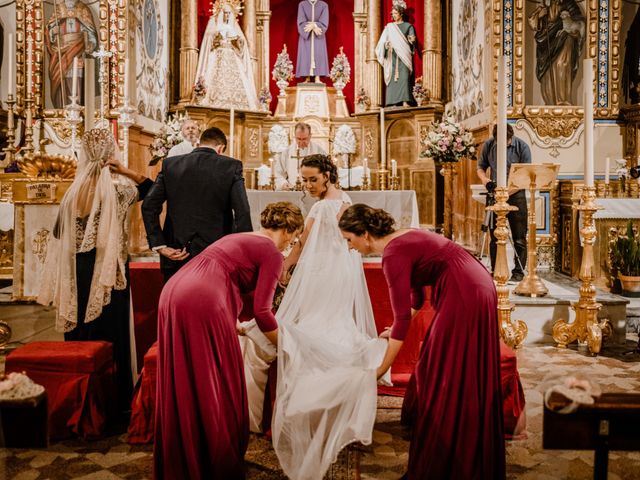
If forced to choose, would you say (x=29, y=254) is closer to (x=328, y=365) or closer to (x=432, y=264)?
(x=328, y=365)

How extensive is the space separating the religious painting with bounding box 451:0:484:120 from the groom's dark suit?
586 cm

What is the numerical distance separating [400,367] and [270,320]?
5.29 feet

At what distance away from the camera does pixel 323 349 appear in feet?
11.0

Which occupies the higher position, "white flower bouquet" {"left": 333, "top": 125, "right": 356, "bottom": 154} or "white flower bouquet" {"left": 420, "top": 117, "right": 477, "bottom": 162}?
"white flower bouquet" {"left": 333, "top": 125, "right": 356, "bottom": 154}

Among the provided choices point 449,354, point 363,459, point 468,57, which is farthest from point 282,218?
point 468,57

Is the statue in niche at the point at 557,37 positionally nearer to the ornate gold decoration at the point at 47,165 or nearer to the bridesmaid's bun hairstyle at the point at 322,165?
the bridesmaid's bun hairstyle at the point at 322,165

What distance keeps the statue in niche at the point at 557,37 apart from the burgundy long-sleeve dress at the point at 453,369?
691cm

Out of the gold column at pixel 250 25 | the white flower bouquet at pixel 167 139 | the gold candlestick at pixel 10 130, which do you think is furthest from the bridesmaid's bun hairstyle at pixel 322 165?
the gold column at pixel 250 25

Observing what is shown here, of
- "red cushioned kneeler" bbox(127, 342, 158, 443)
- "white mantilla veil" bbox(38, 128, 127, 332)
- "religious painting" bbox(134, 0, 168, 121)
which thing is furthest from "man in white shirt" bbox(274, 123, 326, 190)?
"red cushioned kneeler" bbox(127, 342, 158, 443)

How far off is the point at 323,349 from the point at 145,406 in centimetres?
106

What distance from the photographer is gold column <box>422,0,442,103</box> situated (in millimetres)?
10312

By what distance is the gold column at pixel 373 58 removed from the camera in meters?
10.9

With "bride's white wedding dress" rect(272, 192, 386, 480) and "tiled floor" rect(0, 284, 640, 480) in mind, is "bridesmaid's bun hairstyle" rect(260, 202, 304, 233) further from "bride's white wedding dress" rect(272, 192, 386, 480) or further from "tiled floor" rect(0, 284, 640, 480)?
"tiled floor" rect(0, 284, 640, 480)

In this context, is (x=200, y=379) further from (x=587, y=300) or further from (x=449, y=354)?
(x=587, y=300)
